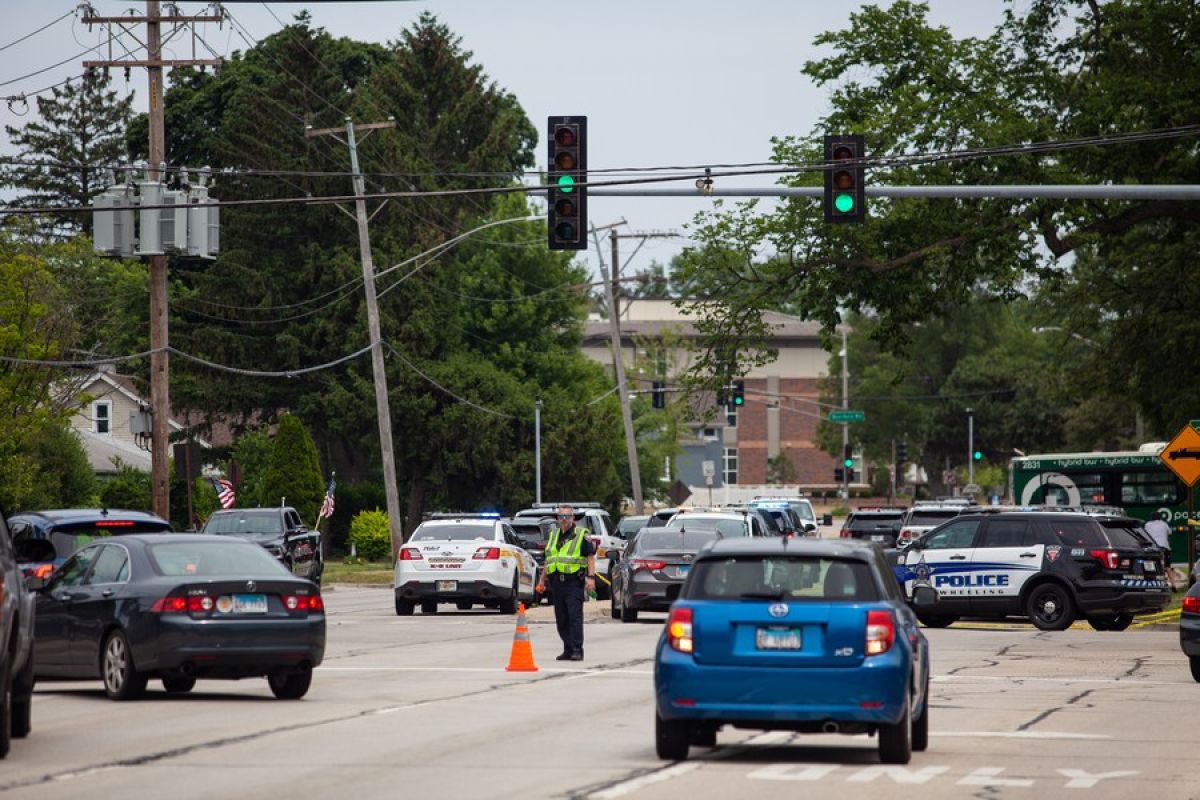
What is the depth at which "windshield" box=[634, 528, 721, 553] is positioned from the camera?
31766 millimetres

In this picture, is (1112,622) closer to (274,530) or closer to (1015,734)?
(274,530)

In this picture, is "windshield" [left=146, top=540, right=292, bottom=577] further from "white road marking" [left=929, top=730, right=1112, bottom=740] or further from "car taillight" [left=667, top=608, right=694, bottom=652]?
"white road marking" [left=929, top=730, right=1112, bottom=740]

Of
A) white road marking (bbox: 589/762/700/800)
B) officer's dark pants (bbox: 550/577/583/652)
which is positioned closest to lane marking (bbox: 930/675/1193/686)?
officer's dark pants (bbox: 550/577/583/652)

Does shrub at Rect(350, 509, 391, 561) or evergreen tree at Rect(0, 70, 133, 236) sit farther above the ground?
evergreen tree at Rect(0, 70, 133, 236)

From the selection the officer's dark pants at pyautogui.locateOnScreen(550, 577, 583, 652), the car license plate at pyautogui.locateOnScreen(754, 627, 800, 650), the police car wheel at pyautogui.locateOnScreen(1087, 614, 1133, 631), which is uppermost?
the car license plate at pyautogui.locateOnScreen(754, 627, 800, 650)

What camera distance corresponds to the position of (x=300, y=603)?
1803 cm

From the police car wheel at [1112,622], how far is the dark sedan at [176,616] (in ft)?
56.0

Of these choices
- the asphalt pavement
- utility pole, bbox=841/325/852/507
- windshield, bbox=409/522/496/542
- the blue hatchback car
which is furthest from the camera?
utility pole, bbox=841/325/852/507

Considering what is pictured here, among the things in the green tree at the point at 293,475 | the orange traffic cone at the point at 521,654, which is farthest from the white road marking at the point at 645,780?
the green tree at the point at 293,475

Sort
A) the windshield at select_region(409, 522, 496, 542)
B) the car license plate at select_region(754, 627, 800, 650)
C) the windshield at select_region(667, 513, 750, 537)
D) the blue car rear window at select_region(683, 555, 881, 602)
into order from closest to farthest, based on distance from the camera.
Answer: the car license plate at select_region(754, 627, 800, 650)
the blue car rear window at select_region(683, 555, 881, 602)
the windshield at select_region(409, 522, 496, 542)
the windshield at select_region(667, 513, 750, 537)

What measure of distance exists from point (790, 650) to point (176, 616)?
20.7 feet

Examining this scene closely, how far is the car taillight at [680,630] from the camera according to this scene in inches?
528

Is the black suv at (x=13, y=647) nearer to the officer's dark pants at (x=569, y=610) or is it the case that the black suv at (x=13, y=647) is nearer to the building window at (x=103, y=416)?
the officer's dark pants at (x=569, y=610)

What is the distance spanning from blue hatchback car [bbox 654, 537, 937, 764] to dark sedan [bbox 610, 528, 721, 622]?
56.3ft
